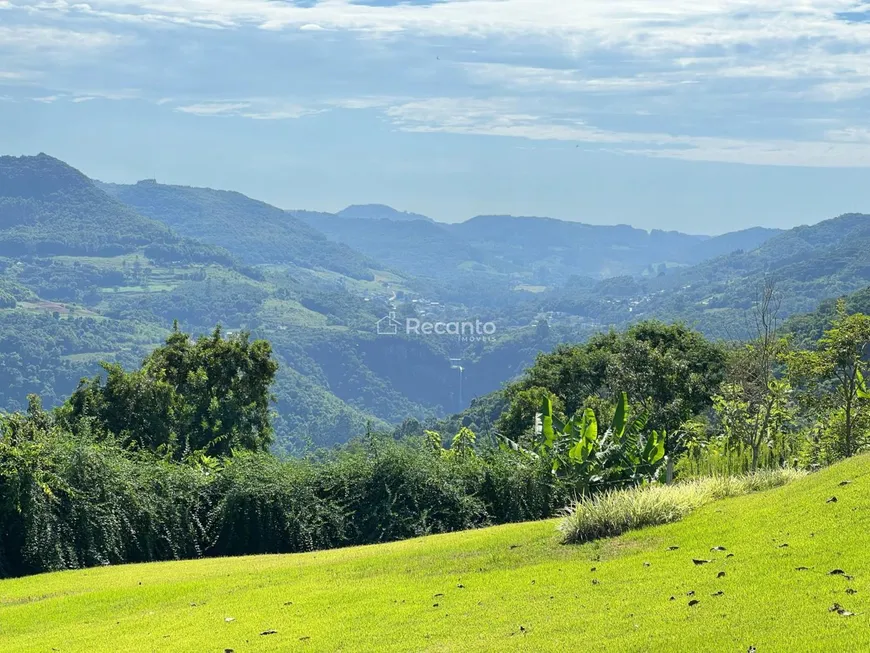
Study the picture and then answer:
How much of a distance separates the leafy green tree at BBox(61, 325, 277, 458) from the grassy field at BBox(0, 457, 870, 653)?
15.2 m

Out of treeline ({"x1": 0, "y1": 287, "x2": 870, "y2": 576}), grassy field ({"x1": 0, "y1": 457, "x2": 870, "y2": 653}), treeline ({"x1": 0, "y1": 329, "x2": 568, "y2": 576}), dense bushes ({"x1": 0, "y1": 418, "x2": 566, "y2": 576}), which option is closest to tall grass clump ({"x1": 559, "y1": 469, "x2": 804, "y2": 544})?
grassy field ({"x1": 0, "y1": 457, "x2": 870, "y2": 653})

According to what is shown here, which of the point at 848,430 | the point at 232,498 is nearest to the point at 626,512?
the point at 848,430

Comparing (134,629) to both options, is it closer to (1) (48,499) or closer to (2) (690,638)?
(2) (690,638)

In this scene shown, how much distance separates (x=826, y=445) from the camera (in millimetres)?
20344

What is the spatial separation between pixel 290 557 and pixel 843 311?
1232cm

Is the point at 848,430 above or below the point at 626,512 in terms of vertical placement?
below

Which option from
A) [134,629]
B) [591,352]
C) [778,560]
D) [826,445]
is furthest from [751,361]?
[134,629]

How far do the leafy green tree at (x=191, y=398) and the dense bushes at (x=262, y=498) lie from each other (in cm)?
983

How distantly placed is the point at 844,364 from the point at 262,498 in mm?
11691

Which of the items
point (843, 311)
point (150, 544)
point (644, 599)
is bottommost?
point (150, 544)

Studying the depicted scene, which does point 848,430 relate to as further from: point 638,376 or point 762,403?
point 638,376

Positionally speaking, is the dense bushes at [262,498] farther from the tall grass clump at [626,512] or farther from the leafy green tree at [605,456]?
the tall grass clump at [626,512]

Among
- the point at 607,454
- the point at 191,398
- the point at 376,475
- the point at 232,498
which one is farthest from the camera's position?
the point at 191,398

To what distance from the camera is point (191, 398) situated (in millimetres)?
32406
